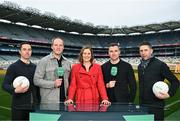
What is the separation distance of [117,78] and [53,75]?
131 centimetres

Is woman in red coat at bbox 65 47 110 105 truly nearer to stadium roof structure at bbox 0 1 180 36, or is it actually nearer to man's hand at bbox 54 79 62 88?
man's hand at bbox 54 79 62 88

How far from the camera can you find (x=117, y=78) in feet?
19.6

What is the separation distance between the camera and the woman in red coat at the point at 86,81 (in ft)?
17.2

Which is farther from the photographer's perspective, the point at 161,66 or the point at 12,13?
the point at 12,13

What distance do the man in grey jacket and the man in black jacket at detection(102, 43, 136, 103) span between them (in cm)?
85

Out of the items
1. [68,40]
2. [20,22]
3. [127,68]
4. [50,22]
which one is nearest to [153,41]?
[68,40]

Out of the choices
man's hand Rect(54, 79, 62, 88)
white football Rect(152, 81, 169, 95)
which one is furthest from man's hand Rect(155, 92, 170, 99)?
man's hand Rect(54, 79, 62, 88)

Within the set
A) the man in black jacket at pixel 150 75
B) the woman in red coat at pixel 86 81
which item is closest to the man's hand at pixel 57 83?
the woman in red coat at pixel 86 81

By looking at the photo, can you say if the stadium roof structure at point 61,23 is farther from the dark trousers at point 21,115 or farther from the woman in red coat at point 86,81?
the dark trousers at point 21,115

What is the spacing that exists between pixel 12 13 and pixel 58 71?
5671 centimetres

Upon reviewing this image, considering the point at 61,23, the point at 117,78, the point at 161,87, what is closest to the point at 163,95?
the point at 161,87

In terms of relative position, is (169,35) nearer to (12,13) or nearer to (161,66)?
(12,13)

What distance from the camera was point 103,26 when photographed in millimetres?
78875

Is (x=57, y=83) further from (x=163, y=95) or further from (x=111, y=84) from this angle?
(x=163, y=95)
